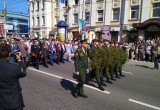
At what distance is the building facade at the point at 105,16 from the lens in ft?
77.5

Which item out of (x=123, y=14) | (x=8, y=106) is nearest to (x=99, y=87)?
(x=8, y=106)

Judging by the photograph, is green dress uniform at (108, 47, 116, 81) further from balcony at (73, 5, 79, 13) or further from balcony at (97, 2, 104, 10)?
balcony at (73, 5, 79, 13)

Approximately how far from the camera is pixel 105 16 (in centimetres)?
2833

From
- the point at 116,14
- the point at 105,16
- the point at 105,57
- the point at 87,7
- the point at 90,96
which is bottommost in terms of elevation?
the point at 90,96

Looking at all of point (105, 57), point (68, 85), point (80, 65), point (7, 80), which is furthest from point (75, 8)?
point (7, 80)

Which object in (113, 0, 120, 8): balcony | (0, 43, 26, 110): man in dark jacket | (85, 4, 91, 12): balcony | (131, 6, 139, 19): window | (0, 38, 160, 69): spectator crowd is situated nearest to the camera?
(0, 43, 26, 110): man in dark jacket

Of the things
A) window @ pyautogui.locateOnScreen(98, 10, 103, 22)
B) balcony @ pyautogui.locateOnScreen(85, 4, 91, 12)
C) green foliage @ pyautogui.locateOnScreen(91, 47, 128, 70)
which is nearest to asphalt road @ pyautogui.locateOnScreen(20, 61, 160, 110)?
green foliage @ pyautogui.locateOnScreen(91, 47, 128, 70)

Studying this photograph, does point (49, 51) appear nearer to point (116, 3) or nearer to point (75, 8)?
point (116, 3)

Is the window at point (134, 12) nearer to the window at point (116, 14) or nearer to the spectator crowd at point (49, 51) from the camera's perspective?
the window at point (116, 14)

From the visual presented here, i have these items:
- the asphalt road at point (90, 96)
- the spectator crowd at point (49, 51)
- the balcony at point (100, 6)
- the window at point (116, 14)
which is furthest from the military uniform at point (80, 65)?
the balcony at point (100, 6)

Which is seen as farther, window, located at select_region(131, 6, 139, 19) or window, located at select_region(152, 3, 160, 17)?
window, located at select_region(131, 6, 139, 19)

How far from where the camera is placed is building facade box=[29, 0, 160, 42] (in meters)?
23.6

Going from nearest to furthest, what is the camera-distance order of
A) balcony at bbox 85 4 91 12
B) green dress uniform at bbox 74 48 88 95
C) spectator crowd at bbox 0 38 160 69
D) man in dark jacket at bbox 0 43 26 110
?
man in dark jacket at bbox 0 43 26 110 → green dress uniform at bbox 74 48 88 95 → spectator crowd at bbox 0 38 160 69 → balcony at bbox 85 4 91 12

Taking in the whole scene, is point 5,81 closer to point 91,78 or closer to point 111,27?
point 91,78
